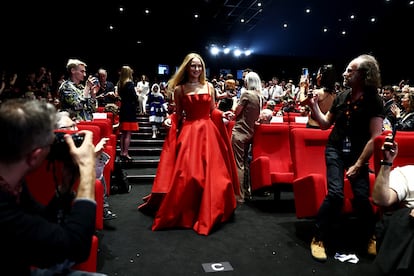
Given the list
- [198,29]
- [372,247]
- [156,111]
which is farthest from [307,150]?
[198,29]

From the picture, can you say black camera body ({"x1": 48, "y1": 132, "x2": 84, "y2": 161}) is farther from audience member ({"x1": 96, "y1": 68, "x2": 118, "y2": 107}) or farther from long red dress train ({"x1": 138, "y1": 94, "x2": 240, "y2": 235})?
audience member ({"x1": 96, "y1": 68, "x2": 118, "y2": 107})

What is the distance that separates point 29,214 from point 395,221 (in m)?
1.54

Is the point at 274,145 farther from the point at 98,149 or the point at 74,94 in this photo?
the point at 98,149

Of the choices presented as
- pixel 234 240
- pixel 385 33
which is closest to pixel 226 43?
pixel 385 33

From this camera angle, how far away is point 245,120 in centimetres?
426

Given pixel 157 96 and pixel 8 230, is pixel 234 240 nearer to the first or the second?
pixel 8 230

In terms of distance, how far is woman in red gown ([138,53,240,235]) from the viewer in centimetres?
328

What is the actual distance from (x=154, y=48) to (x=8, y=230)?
662 inches

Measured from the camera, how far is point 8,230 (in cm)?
96

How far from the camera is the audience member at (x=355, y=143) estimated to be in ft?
8.48

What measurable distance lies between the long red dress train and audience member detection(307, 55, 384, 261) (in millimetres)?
953

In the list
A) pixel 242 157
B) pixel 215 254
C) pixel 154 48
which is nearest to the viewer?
pixel 215 254

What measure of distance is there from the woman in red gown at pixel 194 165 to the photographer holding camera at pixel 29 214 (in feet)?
7.05

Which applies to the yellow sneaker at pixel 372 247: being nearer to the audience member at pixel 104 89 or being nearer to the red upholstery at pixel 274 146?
the red upholstery at pixel 274 146
